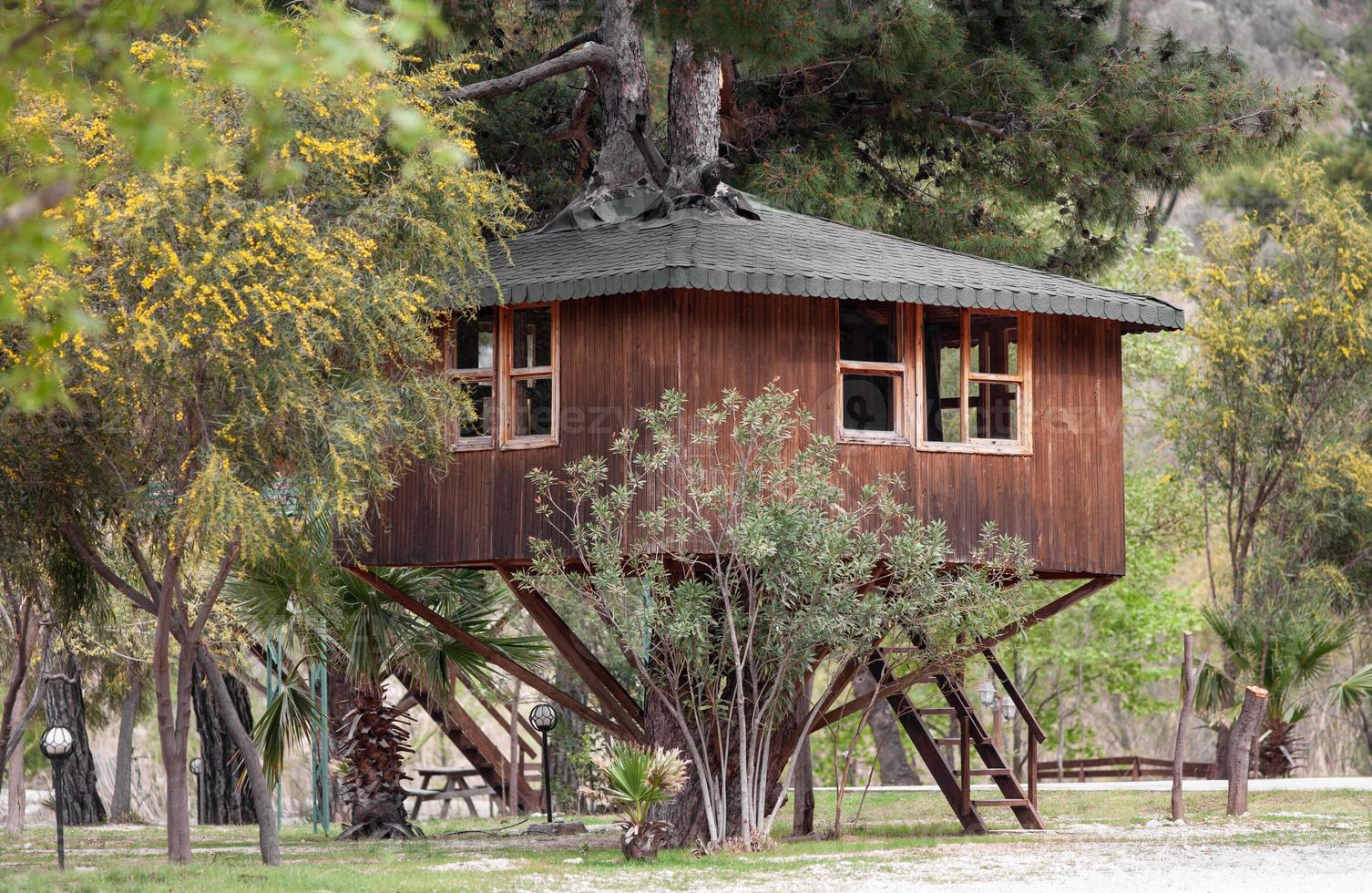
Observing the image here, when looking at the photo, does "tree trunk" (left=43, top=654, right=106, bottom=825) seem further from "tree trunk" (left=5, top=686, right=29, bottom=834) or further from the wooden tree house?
the wooden tree house

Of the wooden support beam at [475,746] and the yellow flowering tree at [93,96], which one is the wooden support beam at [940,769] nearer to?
the wooden support beam at [475,746]

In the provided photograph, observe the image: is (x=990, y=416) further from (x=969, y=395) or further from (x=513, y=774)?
(x=513, y=774)

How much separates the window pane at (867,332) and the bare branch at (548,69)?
15.7 ft

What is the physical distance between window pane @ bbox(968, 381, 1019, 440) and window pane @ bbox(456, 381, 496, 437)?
4.77m

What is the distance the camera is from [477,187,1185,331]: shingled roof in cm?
1669

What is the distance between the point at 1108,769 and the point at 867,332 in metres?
21.0

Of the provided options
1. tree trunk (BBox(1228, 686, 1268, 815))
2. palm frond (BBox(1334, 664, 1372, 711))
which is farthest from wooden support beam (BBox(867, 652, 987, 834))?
palm frond (BBox(1334, 664, 1372, 711))

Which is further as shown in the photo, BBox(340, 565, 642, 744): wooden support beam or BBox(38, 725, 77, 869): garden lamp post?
BBox(340, 565, 642, 744): wooden support beam

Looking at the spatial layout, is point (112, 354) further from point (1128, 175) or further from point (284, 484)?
point (1128, 175)

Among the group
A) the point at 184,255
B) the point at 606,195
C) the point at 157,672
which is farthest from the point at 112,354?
the point at 606,195

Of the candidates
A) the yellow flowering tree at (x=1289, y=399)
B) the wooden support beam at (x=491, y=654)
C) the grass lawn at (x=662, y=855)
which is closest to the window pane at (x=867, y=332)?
the wooden support beam at (x=491, y=654)

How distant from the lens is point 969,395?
710 inches

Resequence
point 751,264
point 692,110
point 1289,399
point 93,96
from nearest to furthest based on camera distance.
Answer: point 93,96 → point 751,264 → point 692,110 → point 1289,399

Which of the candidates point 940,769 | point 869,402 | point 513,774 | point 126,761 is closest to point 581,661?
point 869,402
